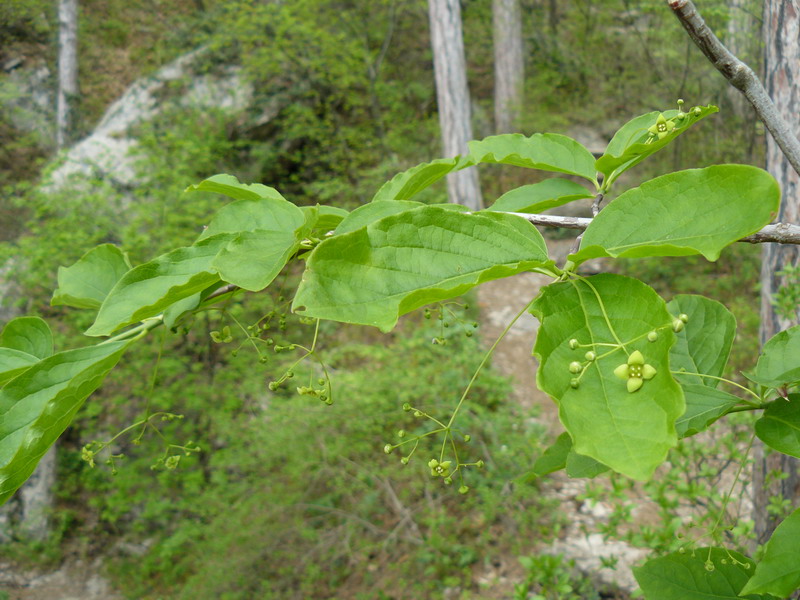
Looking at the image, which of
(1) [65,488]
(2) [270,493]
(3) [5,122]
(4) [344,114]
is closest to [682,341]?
(2) [270,493]

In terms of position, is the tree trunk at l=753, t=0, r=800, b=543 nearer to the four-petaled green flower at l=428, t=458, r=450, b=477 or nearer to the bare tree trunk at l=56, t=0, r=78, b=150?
the four-petaled green flower at l=428, t=458, r=450, b=477

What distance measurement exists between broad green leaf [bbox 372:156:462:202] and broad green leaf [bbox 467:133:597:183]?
5 centimetres

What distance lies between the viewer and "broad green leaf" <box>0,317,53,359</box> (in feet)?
3.40

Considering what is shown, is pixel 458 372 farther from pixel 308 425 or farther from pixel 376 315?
pixel 376 315

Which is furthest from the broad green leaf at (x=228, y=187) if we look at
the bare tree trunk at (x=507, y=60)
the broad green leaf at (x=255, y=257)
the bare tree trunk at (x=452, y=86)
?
the bare tree trunk at (x=507, y=60)

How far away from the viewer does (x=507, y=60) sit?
1272 centimetres

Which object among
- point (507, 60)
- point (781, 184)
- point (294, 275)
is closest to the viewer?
point (781, 184)

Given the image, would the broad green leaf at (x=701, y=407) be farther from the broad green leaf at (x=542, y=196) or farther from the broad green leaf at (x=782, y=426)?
the broad green leaf at (x=542, y=196)

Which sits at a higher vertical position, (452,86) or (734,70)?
(452,86)

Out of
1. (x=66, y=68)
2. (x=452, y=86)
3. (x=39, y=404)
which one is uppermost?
(x=66, y=68)

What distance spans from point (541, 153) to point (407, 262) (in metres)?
0.50

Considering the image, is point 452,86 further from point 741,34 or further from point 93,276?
point 93,276

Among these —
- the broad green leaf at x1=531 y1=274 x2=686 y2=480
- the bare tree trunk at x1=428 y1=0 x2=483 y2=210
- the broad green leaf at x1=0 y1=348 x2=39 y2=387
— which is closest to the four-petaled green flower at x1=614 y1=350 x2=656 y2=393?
the broad green leaf at x1=531 y1=274 x2=686 y2=480

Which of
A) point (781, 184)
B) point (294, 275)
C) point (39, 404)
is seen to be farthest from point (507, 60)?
point (39, 404)
